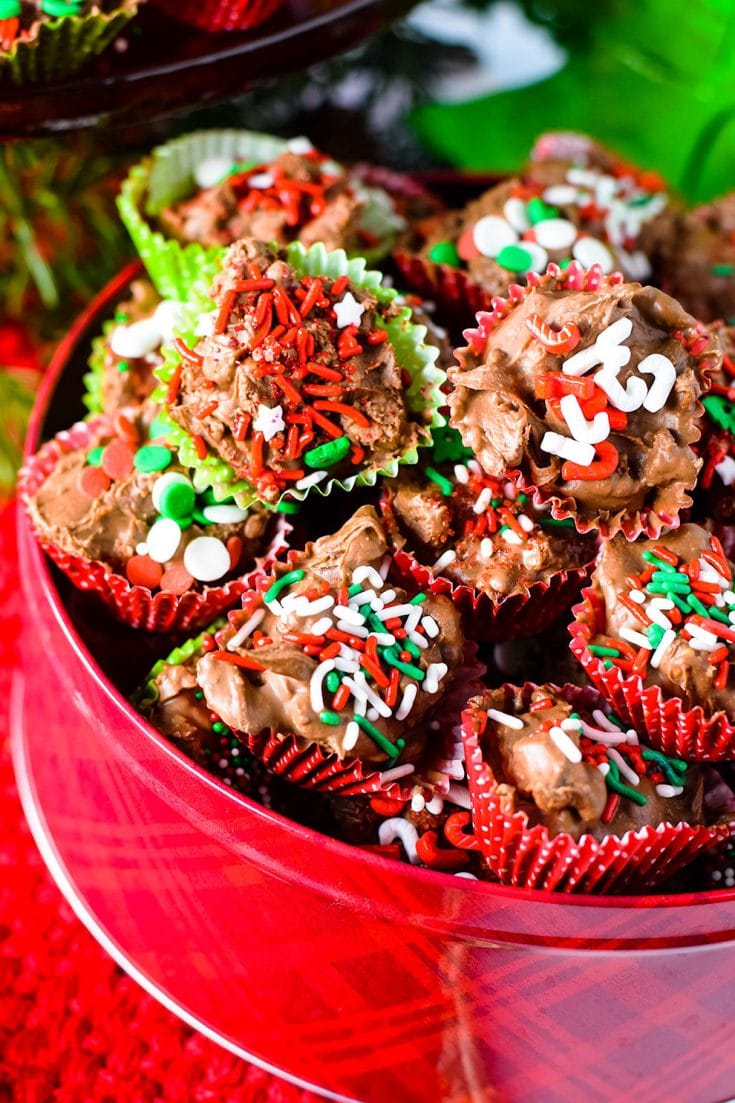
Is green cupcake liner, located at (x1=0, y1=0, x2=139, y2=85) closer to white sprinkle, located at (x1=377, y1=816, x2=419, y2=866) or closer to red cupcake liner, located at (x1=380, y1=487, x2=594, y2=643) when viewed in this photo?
red cupcake liner, located at (x1=380, y1=487, x2=594, y2=643)

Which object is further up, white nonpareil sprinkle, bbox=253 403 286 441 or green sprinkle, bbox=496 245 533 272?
green sprinkle, bbox=496 245 533 272

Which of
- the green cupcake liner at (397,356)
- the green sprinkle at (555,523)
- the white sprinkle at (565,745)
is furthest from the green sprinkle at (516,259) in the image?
the white sprinkle at (565,745)

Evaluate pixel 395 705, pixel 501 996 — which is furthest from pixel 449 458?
pixel 501 996

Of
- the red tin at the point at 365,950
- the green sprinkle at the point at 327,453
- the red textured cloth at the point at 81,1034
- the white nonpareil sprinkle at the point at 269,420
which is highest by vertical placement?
the white nonpareil sprinkle at the point at 269,420

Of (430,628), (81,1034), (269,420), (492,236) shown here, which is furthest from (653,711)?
(81,1034)

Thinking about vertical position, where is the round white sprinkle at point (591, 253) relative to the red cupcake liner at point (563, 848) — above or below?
above

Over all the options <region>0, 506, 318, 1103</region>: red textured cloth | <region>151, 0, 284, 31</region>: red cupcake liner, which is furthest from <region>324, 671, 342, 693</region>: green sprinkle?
<region>151, 0, 284, 31</region>: red cupcake liner

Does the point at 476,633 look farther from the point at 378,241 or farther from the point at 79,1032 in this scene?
the point at 79,1032

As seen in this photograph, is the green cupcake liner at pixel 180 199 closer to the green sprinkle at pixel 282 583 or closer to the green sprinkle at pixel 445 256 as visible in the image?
the green sprinkle at pixel 445 256
